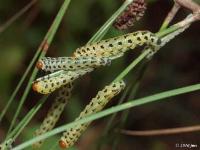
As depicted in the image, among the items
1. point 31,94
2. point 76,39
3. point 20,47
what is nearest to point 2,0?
point 20,47

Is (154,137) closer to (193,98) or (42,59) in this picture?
(193,98)

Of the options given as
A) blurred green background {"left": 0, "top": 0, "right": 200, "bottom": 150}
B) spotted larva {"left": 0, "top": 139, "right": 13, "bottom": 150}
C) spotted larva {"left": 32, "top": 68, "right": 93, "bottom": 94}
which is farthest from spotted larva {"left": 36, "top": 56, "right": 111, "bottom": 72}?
blurred green background {"left": 0, "top": 0, "right": 200, "bottom": 150}

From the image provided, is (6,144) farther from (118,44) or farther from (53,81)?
(118,44)

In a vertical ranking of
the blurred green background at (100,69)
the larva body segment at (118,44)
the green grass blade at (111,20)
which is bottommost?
the blurred green background at (100,69)

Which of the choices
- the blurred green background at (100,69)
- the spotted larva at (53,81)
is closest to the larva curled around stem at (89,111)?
the spotted larva at (53,81)

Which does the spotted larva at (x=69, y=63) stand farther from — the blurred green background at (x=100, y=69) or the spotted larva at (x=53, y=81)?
the blurred green background at (x=100, y=69)

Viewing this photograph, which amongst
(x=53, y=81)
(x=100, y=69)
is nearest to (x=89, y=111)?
(x=53, y=81)

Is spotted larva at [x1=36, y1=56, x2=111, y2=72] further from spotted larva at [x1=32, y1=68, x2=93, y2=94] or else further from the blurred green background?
the blurred green background
